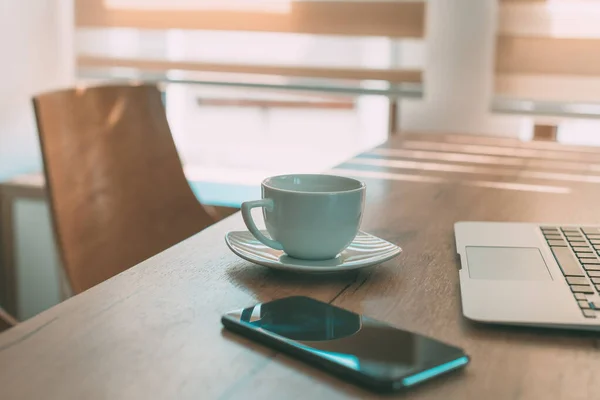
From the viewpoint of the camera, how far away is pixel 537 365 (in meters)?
0.56

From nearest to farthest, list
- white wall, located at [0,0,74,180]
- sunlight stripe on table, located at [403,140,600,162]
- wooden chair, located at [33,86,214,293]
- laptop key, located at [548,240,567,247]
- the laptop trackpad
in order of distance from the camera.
→ 1. the laptop trackpad
2. laptop key, located at [548,240,567,247]
3. wooden chair, located at [33,86,214,293]
4. sunlight stripe on table, located at [403,140,600,162]
5. white wall, located at [0,0,74,180]

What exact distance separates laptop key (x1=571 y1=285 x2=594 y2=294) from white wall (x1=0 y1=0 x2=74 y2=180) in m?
1.82

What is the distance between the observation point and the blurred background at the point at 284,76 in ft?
6.53

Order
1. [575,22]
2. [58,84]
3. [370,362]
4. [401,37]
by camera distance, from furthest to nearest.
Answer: [58,84] < [401,37] < [575,22] < [370,362]

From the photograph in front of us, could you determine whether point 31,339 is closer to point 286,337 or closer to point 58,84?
point 286,337

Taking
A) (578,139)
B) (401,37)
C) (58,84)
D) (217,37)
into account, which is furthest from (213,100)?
(578,139)

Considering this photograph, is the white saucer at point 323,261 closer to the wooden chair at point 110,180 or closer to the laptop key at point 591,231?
the laptop key at point 591,231

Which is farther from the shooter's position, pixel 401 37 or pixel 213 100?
pixel 213 100

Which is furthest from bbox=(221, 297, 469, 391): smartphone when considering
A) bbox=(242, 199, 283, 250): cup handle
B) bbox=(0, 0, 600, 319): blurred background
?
bbox=(0, 0, 600, 319): blurred background

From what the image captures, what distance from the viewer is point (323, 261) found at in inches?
29.7

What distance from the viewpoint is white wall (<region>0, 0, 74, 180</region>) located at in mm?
2160

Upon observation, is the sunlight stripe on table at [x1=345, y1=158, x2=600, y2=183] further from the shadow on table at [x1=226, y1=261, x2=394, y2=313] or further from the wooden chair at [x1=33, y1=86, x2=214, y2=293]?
the shadow on table at [x1=226, y1=261, x2=394, y2=313]

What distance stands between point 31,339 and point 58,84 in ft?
6.35

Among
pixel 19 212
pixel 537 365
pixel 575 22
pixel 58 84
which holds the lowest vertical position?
pixel 19 212
